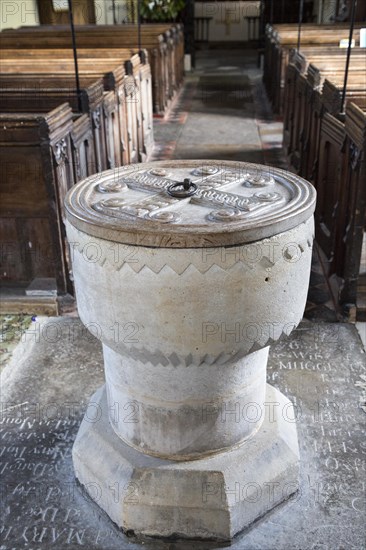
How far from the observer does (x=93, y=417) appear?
239 centimetres

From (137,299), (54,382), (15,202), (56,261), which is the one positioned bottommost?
(54,382)

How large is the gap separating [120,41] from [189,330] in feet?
25.4

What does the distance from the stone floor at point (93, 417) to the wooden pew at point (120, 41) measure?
582 cm

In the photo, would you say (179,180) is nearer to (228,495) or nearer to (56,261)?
(228,495)

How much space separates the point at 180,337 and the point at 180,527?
32.5 inches

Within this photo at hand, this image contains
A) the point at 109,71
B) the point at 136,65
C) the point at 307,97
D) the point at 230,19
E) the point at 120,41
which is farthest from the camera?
the point at 230,19

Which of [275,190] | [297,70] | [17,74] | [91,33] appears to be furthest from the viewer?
[91,33]

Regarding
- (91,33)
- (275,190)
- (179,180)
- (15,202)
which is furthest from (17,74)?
(91,33)

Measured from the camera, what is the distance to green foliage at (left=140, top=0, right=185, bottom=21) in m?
14.1

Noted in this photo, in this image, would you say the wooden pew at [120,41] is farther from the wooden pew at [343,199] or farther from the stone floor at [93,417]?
the stone floor at [93,417]

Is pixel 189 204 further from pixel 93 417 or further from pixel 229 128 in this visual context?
pixel 229 128

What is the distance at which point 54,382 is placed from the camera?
2.93m

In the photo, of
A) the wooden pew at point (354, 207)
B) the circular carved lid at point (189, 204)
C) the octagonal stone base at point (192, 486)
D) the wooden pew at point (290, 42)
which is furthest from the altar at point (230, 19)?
the octagonal stone base at point (192, 486)

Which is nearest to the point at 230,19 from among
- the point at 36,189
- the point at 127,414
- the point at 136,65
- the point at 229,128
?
the point at 229,128
